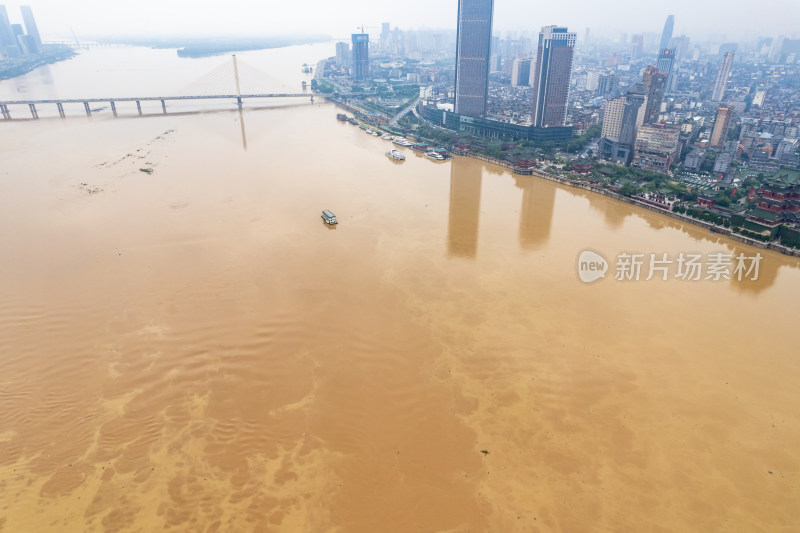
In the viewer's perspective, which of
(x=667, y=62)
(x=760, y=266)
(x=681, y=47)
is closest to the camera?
(x=760, y=266)

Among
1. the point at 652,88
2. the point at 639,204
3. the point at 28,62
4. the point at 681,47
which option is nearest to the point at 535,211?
the point at 639,204

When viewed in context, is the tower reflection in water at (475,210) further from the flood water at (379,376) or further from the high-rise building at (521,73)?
the high-rise building at (521,73)

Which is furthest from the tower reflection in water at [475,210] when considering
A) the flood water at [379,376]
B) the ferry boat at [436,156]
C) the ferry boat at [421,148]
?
the ferry boat at [421,148]

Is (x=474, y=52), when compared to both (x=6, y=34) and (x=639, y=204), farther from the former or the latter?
(x=6, y=34)

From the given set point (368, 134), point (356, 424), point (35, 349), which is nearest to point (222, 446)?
point (356, 424)

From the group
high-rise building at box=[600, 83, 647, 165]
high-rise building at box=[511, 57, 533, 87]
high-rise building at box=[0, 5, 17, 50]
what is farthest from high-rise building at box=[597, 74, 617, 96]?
high-rise building at box=[0, 5, 17, 50]

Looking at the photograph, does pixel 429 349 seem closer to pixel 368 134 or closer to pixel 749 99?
pixel 368 134

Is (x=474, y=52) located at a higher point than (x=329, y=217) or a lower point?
higher
